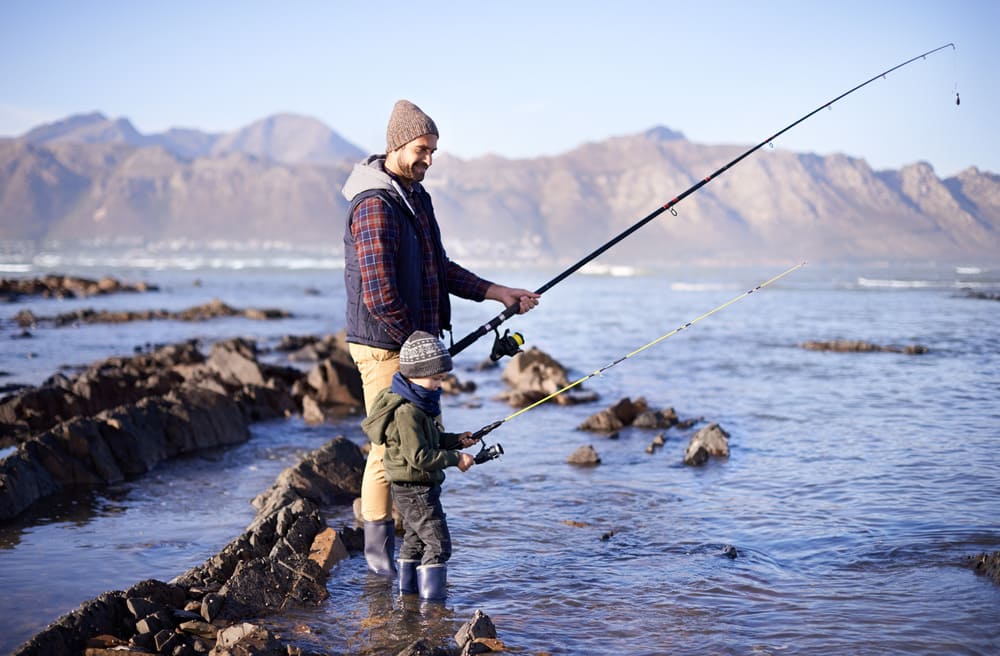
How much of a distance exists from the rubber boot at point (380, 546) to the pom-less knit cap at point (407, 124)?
206 cm

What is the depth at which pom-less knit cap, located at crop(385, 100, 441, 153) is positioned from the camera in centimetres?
448

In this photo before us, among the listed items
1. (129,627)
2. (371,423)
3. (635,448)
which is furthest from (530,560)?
(635,448)

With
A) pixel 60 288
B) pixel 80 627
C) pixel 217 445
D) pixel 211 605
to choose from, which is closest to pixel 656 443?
pixel 217 445

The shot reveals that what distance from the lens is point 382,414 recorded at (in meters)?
4.44

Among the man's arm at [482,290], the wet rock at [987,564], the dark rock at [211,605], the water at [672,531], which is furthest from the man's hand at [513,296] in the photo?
the wet rock at [987,564]

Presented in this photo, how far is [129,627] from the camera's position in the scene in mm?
4238

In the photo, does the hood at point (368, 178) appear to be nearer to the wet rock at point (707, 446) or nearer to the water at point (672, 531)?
the water at point (672, 531)

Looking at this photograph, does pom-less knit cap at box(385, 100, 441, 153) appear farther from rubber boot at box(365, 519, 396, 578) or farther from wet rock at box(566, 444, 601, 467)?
wet rock at box(566, 444, 601, 467)

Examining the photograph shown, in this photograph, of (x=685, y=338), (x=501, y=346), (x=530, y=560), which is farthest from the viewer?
(x=685, y=338)

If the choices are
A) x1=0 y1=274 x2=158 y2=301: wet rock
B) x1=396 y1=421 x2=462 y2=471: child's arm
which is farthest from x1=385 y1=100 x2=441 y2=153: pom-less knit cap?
x1=0 y1=274 x2=158 y2=301: wet rock

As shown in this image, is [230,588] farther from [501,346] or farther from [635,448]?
[635,448]

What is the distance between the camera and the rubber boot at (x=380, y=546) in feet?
16.2

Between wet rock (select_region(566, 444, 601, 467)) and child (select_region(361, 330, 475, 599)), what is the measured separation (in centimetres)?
412

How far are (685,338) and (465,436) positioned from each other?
18713 mm
